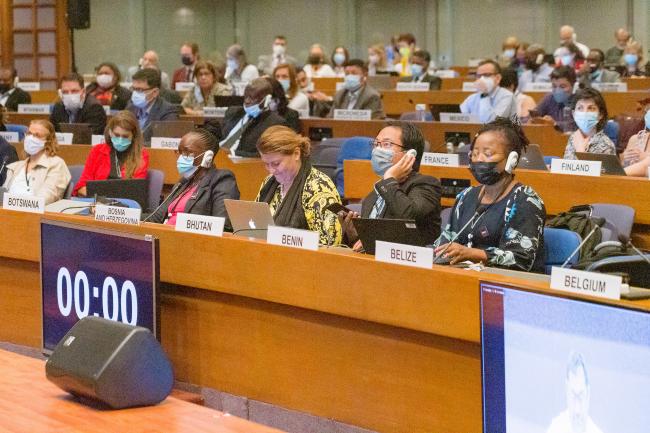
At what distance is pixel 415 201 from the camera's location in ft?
14.1

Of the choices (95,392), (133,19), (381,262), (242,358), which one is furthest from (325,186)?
(133,19)

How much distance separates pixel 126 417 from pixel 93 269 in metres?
1.01

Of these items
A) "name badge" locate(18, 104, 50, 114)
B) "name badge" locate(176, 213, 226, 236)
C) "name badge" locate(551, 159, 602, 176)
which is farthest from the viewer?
"name badge" locate(18, 104, 50, 114)

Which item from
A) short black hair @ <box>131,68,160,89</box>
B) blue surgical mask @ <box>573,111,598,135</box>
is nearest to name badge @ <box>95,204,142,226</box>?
blue surgical mask @ <box>573,111,598,135</box>

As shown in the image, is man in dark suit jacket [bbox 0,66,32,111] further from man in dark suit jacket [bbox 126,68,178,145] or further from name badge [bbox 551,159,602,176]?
name badge [bbox 551,159,602,176]

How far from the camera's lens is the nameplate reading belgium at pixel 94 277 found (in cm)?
373

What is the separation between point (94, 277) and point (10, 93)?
9.31 metres

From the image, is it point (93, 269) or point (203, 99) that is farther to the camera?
point (203, 99)

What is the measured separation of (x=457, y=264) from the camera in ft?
11.7

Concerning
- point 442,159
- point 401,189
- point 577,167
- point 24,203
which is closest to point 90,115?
point 442,159

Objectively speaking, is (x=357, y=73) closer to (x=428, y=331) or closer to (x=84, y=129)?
(x=84, y=129)

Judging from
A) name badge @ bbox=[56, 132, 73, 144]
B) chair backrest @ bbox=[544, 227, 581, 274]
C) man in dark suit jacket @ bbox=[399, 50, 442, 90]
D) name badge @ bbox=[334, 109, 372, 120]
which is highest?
man in dark suit jacket @ bbox=[399, 50, 442, 90]

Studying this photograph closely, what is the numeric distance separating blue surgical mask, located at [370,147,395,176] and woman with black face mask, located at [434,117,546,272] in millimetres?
502

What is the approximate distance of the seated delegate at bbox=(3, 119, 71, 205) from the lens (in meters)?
6.33
